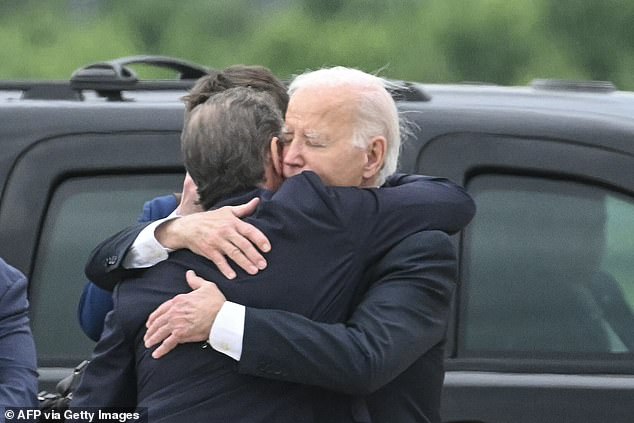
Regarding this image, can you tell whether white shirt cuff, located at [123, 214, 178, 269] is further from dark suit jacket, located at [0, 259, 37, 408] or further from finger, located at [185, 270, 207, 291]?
dark suit jacket, located at [0, 259, 37, 408]

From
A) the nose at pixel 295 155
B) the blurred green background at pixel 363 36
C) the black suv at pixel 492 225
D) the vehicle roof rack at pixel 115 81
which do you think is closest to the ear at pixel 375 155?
the nose at pixel 295 155

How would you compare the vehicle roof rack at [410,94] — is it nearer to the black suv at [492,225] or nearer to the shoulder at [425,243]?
the black suv at [492,225]

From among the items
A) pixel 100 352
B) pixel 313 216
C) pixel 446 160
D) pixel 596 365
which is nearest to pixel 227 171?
pixel 313 216

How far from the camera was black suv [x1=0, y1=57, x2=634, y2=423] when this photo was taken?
128 inches

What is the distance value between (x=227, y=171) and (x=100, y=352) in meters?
0.39

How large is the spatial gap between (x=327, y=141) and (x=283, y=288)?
0.27m

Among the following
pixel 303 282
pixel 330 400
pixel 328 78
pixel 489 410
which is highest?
pixel 328 78

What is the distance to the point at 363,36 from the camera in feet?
192

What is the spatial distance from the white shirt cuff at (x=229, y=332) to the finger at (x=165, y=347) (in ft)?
0.20

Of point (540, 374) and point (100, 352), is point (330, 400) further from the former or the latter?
point (540, 374)

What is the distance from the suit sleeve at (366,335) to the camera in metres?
2.44

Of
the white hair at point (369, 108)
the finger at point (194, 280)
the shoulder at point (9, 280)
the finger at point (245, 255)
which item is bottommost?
the shoulder at point (9, 280)

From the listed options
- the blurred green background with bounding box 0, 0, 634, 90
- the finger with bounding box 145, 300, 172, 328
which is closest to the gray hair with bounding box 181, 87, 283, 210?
the finger with bounding box 145, 300, 172, 328

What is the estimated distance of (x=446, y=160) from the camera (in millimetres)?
3354
